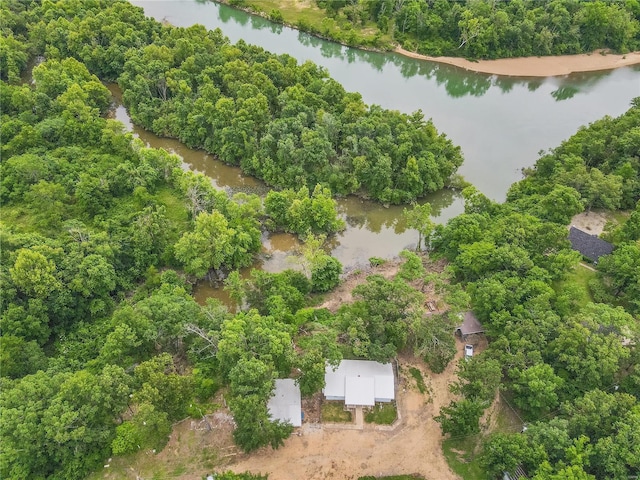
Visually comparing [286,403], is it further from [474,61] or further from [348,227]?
[474,61]

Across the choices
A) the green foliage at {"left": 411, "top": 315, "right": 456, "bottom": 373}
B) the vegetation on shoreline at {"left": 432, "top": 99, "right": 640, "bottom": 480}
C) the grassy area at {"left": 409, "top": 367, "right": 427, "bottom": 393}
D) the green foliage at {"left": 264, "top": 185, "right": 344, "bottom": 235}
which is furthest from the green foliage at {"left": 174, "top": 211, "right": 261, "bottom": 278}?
the vegetation on shoreline at {"left": 432, "top": 99, "right": 640, "bottom": 480}

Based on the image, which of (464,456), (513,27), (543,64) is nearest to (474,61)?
(513,27)

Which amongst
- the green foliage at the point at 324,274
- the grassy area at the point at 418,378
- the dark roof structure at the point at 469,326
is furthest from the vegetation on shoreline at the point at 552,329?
the green foliage at the point at 324,274

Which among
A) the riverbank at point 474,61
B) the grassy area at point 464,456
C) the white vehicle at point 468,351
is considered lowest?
the grassy area at point 464,456

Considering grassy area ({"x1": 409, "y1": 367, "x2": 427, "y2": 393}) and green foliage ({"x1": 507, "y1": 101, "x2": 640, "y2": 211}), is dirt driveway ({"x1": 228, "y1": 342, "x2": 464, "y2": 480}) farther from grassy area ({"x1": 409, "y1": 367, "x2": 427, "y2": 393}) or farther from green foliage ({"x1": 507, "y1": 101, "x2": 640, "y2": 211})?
green foliage ({"x1": 507, "y1": 101, "x2": 640, "y2": 211})

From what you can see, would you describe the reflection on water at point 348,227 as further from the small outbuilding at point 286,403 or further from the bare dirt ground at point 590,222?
the small outbuilding at point 286,403
